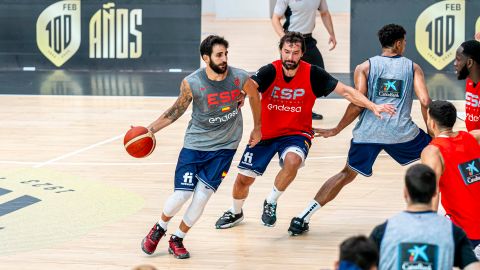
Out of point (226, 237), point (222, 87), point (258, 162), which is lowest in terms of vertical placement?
point (226, 237)

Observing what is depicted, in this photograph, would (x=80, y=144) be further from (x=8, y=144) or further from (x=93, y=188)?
(x=93, y=188)

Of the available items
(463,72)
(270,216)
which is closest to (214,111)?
(270,216)

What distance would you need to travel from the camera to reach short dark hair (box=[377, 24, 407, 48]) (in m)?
9.23

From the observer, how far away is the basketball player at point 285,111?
954 cm

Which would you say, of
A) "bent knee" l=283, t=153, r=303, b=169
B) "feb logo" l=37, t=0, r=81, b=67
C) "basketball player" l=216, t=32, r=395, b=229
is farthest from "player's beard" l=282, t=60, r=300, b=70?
"feb logo" l=37, t=0, r=81, b=67

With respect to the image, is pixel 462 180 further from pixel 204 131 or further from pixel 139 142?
pixel 139 142

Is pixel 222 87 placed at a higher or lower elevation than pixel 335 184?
higher

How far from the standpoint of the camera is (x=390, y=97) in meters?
9.40

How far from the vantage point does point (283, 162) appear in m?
9.63

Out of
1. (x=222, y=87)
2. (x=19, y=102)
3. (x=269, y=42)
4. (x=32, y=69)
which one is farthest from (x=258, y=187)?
(x=269, y=42)

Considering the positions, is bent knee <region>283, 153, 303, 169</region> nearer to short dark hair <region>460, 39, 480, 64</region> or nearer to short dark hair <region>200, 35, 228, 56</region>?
short dark hair <region>200, 35, 228, 56</region>

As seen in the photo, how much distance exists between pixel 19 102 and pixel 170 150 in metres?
4.81

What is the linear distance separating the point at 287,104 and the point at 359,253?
4.88m

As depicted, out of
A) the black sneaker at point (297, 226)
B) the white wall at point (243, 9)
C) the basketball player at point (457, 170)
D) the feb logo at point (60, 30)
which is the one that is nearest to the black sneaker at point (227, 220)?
the black sneaker at point (297, 226)
